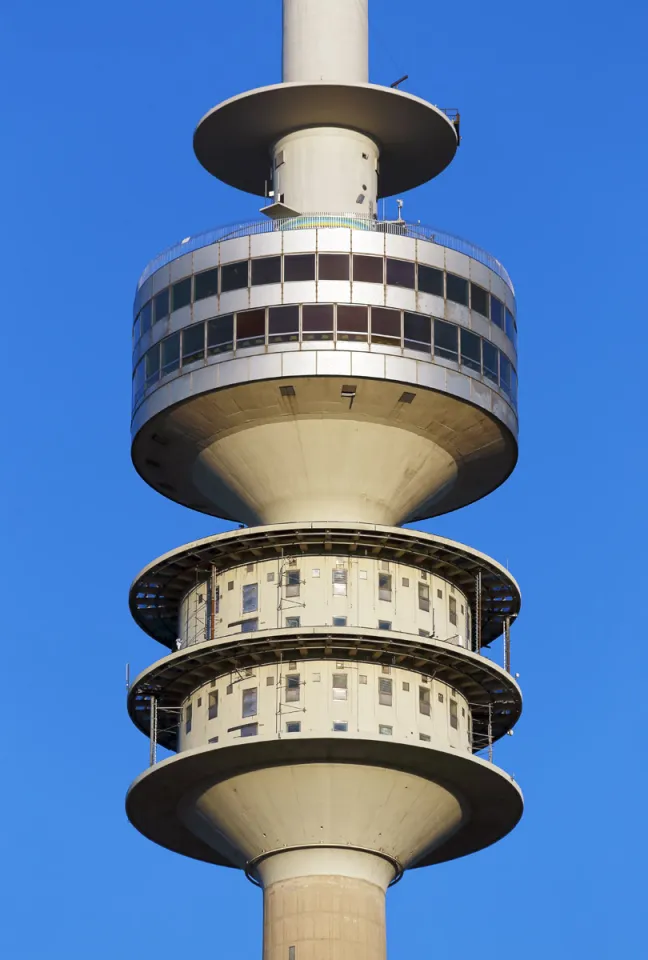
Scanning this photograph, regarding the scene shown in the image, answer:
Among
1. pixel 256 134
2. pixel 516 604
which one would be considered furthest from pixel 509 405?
pixel 256 134

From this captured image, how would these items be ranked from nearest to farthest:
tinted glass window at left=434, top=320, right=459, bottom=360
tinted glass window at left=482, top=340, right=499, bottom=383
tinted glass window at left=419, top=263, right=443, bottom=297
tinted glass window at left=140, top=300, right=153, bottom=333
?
tinted glass window at left=434, top=320, right=459, bottom=360 < tinted glass window at left=419, top=263, right=443, bottom=297 < tinted glass window at left=482, top=340, right=499, bottom=383 < tinted glass window at left=140, top=300, right=153, bottom=333

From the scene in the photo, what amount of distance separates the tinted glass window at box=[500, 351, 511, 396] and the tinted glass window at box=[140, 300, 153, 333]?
37.1 feet

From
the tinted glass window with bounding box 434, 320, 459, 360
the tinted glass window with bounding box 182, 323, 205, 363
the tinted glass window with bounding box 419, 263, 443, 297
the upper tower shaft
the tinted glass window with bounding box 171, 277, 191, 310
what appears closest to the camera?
the tinted glass window with bounding box 434, 320, 459, 360

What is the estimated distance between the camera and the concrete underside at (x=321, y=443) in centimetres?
8456

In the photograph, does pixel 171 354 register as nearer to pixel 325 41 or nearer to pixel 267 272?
pixel 267 272

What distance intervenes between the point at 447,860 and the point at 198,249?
21.1m

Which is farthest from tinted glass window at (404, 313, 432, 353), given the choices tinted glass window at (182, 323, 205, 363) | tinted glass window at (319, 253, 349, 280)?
tinted glass window at (182, 323, 205, 363)

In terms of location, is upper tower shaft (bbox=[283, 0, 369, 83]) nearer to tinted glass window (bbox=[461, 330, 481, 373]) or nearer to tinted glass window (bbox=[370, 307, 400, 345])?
tinted glass window (bbox=[370, 307, 400, 345])

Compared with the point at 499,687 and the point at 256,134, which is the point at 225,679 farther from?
the point at 256,134

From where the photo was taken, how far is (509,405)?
87.8 meters

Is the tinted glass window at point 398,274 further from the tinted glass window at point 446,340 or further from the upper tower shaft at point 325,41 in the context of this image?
the upper tower shaft at point 325,41

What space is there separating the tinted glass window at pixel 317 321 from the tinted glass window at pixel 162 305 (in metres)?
5.29

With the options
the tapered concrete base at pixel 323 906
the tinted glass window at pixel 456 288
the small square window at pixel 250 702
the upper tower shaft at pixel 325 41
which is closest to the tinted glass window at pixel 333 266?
the tinted glass window at pixel 456 288

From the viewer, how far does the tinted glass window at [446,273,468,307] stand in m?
86.6
